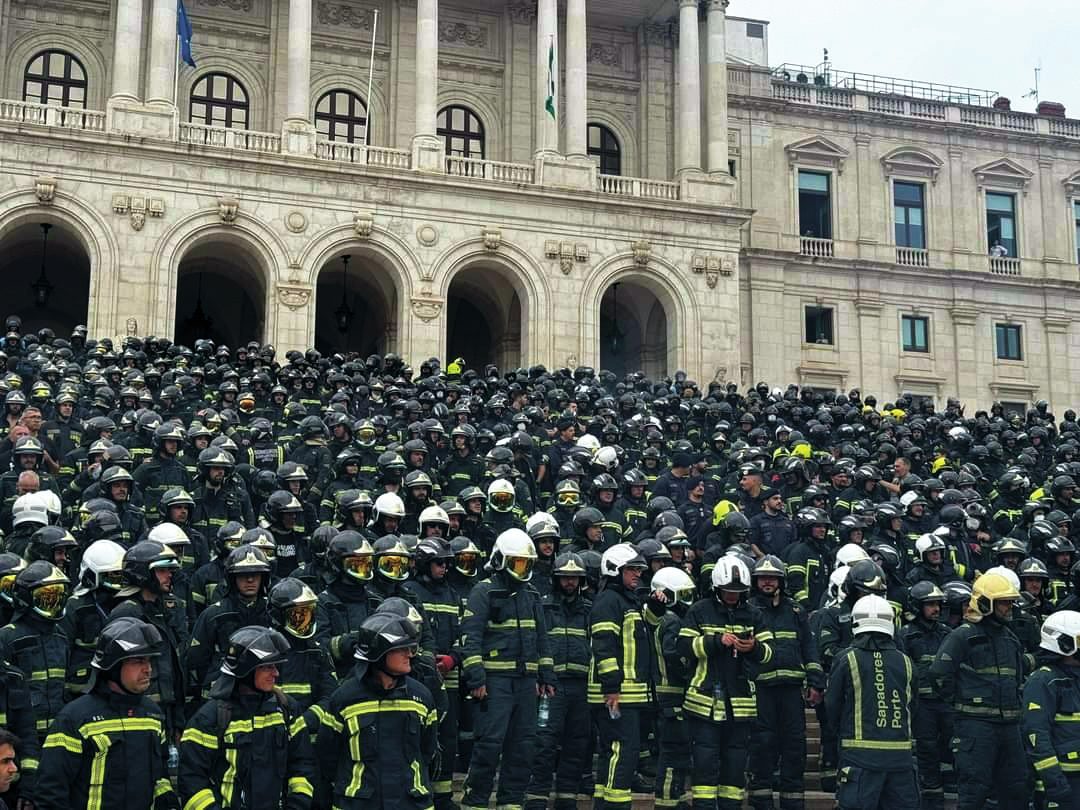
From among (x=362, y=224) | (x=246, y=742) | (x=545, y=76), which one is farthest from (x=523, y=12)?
(x=246, y=742)

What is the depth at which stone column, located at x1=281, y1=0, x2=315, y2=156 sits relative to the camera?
35125mm

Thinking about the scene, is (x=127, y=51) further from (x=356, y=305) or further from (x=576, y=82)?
(x=576, y=82)

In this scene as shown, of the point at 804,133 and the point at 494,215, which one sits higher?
the point at 804,133

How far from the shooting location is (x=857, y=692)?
9.48 m

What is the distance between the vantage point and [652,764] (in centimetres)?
1205

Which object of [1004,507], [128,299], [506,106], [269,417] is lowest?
[1004,507]

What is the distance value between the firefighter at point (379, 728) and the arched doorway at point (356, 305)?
26.3 metres

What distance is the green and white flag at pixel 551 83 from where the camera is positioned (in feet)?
121

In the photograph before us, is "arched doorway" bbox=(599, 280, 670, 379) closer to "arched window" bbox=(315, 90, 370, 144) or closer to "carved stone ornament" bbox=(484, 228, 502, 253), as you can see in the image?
"carved stone ornament" bbox=(484, 228, 502, 253)

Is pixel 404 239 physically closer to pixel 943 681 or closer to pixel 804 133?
pixel 804 133

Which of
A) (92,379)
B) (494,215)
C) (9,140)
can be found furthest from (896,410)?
(9,140)

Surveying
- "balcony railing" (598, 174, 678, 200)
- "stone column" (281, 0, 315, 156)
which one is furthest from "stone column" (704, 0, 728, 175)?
"stone column" (281, 0, 315, 156)

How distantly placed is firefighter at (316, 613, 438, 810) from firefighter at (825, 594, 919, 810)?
337 centimetres

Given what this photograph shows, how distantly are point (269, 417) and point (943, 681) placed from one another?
1265 cm
